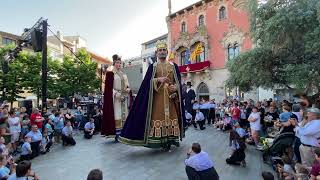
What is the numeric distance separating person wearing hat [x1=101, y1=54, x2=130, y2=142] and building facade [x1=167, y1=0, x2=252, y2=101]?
56.7 feet

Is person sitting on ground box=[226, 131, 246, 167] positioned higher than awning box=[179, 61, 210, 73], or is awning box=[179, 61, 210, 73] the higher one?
awning box=[179, 61, 210, 73]

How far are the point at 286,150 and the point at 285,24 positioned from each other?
20.9ft

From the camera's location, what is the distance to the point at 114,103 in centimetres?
1017

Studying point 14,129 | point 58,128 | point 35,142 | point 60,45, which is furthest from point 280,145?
point 60,45

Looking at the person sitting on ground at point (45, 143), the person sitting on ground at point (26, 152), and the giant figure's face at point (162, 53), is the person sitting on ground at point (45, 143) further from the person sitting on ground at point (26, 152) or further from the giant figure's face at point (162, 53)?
the giant figure's face at point (162, 53)

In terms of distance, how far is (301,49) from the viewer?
1318cm

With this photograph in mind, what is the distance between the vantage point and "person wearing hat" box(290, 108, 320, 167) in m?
6.49

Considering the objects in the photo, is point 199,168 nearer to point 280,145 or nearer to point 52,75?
point 280,145

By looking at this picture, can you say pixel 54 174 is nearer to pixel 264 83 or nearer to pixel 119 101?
pixel 119 101

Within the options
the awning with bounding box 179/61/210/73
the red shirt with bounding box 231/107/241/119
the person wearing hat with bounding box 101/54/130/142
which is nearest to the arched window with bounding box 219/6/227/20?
the awning with bounding box 179/61/210/73

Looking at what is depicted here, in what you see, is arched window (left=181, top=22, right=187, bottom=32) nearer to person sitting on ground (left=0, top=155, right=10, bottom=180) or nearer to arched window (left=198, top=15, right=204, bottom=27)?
arched window (left=198, top=15, right=204, bottom=27)

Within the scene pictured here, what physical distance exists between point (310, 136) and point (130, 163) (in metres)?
3.74

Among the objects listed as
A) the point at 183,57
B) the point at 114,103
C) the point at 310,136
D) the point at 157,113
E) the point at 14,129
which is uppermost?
the point at 183,57

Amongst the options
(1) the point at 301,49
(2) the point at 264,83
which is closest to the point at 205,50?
(2) the point at 264,83
